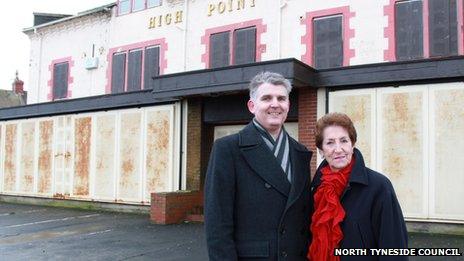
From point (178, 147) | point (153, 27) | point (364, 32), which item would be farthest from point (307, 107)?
point (153, 27)

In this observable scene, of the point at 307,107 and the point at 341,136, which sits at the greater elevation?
the point at 307,107

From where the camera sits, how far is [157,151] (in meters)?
12.2

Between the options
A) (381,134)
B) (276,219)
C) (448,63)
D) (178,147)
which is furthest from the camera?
(178,147)

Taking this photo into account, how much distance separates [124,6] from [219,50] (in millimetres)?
4356

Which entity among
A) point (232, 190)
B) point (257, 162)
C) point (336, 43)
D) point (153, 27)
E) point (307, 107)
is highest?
point (153, 27)

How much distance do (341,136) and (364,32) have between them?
831cm

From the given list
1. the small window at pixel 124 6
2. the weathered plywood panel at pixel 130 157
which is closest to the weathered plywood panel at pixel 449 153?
the weathered plywood panel at pixel 130 157

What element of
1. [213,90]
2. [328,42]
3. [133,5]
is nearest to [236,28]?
[328,42]

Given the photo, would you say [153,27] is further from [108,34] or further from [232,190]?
[232,190]

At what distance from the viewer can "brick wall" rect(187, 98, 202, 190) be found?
11.7 meters

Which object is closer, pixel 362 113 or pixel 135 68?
pixel 362 113

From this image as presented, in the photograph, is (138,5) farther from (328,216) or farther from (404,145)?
(328,216)

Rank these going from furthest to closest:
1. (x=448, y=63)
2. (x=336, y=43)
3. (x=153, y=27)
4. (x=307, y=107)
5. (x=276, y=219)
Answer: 1. (x=153, y=27)
2. (x=336, y=43)
3. (x=307, y=107)
4. (x=448, y=63)
5. (x=276, y=219)

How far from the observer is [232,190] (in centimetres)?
273
